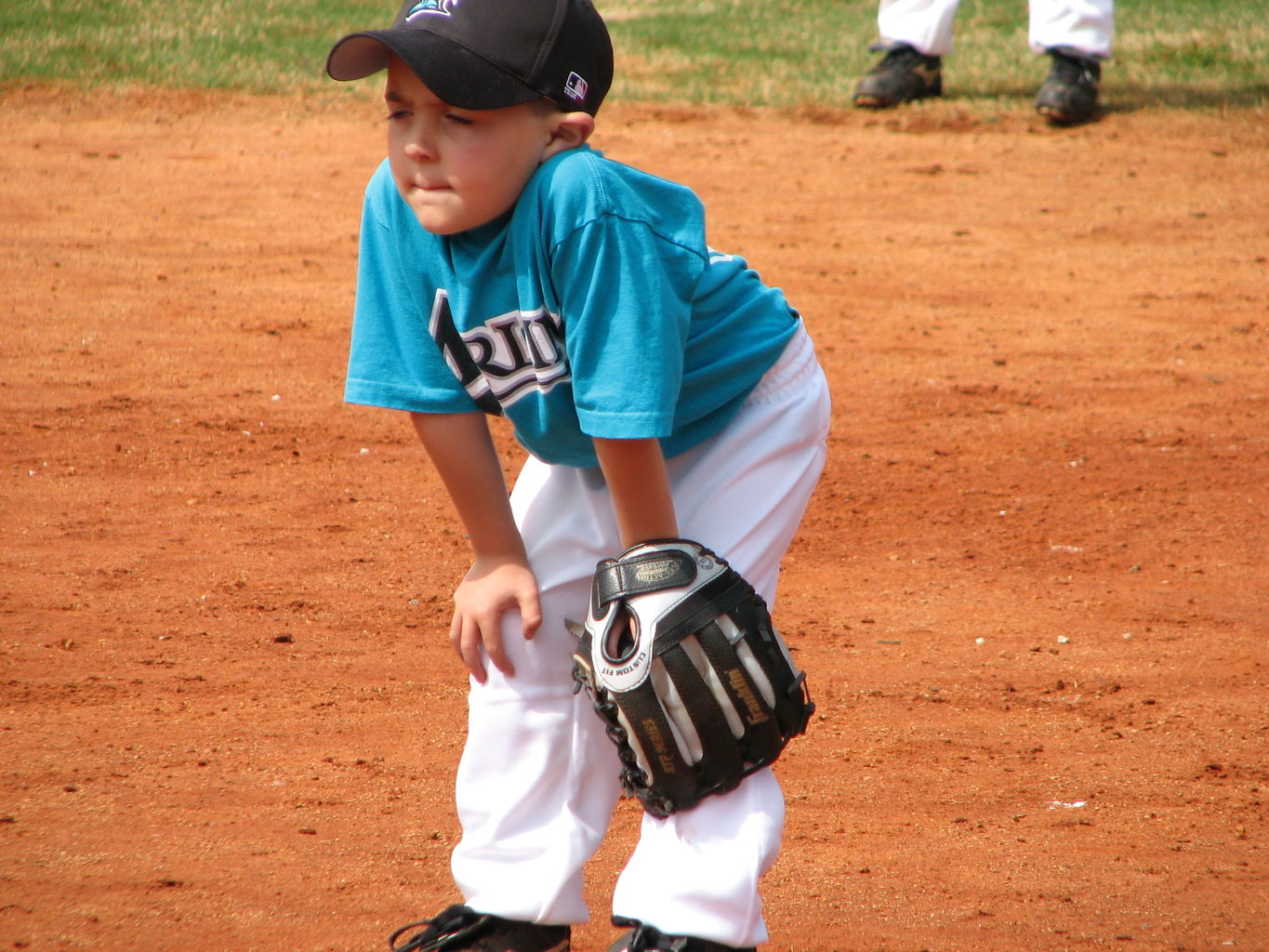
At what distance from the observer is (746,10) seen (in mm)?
11094

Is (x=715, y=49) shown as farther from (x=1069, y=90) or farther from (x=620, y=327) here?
(x=620, y=327)

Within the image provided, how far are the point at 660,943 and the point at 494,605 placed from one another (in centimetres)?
50

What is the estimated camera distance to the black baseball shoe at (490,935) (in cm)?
195

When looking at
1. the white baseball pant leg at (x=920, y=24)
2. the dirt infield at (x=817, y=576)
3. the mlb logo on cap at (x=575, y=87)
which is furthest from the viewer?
the white baseball pant leg at (x=920, y=24)

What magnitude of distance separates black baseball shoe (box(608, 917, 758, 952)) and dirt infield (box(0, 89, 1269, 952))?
436mm

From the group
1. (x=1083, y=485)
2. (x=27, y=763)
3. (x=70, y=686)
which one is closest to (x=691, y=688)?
(x=27, y=763)

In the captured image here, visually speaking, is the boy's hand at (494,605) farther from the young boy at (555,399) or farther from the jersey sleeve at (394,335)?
the jersey sleeve at (394,335)

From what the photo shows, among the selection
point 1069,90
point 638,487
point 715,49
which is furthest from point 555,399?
point 715,49

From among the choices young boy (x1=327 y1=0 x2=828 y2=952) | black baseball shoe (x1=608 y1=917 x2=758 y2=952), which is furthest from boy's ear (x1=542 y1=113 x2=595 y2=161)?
black baseball shoe (x1=608 y1=917 x2=758 y2=952)

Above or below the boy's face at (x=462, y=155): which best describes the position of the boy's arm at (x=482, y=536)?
below

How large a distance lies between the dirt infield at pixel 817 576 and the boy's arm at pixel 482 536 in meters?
0.54

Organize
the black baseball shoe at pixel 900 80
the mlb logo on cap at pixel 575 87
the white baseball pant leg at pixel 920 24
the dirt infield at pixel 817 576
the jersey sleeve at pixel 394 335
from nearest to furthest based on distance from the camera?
the mlb logo on cap at pixel 575 87
the jersey sleeve at pixel 394 335
the dirt infield at pixel 817 576
the white baseball pant leg at pixel 920 24
the black baseball shoe at pixel 900 80

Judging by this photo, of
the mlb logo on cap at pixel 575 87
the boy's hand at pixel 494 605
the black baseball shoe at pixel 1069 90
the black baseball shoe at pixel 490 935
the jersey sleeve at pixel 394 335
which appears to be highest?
the mlb logo on cap at pixel 575 87

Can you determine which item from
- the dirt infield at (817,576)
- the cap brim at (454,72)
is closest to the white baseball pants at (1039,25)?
the dirt infield at (817,576)
